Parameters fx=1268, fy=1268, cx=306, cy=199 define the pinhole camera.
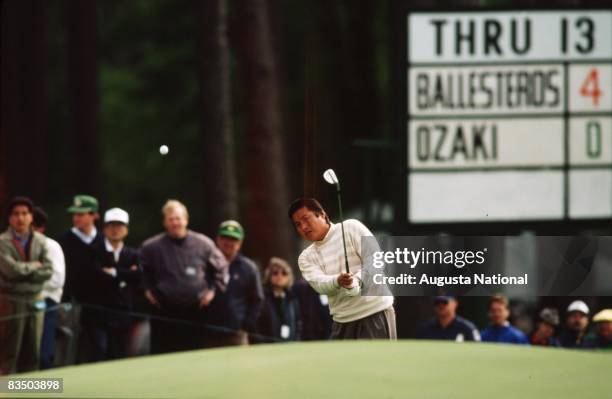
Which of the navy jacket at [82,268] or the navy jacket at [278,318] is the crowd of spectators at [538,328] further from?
the navy jacket at [82,268]

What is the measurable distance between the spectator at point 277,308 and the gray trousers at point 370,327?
3.94 metres

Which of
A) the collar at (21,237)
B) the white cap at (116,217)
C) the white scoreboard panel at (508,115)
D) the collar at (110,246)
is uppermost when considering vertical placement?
the white scoreboard panel at (508,115)

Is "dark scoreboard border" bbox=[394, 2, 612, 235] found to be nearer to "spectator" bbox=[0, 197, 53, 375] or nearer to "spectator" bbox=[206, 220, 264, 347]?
"spectator" bbox=[206, 220, 264, 347]

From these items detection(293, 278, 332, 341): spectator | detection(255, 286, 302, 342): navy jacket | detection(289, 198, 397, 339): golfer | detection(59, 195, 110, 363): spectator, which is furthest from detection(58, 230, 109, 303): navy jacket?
detection(289, 198, 397, 339): golfer

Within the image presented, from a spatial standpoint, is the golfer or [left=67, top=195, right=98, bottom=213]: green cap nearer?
the golfer

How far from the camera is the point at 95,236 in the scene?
10078 mm

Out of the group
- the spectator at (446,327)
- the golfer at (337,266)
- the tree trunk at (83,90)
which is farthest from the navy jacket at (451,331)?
the tree trunk at (83,90)

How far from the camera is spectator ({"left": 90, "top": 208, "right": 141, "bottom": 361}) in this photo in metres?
10.2

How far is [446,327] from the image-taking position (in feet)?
31.7

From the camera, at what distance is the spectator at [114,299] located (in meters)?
10.2

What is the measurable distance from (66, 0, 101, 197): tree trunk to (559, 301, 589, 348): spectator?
1587 centimetres

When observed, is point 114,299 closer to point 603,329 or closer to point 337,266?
point 603,329

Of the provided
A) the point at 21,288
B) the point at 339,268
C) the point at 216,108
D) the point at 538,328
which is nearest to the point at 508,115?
the point at 538,328

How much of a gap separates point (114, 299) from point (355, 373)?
238cm
